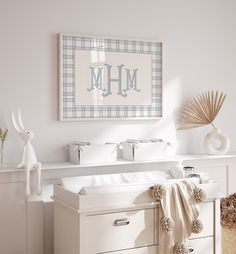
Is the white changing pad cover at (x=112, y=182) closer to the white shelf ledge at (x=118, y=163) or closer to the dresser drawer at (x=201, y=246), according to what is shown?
the white shelf ledge at (x=118, y=163)

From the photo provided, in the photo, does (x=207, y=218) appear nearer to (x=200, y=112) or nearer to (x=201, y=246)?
(x=201, y=246)

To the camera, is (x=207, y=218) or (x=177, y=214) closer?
(x=177, y=214)

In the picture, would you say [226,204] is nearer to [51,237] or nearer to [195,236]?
[195,236]

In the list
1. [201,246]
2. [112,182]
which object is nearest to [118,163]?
[112,182]

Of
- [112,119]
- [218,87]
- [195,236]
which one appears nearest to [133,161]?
[112,119]

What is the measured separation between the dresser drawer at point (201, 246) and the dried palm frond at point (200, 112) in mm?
983

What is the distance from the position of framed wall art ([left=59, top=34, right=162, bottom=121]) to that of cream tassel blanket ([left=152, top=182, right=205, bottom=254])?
0.82 meters

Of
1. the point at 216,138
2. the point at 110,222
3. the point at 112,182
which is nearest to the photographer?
the point at 110,222

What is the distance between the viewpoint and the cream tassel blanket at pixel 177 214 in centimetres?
308

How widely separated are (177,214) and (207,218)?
276 mm

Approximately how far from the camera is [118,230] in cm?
304

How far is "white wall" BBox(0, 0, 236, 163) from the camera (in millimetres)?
3426

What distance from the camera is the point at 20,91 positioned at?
3.44 meters

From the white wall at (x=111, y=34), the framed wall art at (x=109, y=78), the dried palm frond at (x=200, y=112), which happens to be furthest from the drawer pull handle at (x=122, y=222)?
the dried palm frond at (x=200, y=112)
